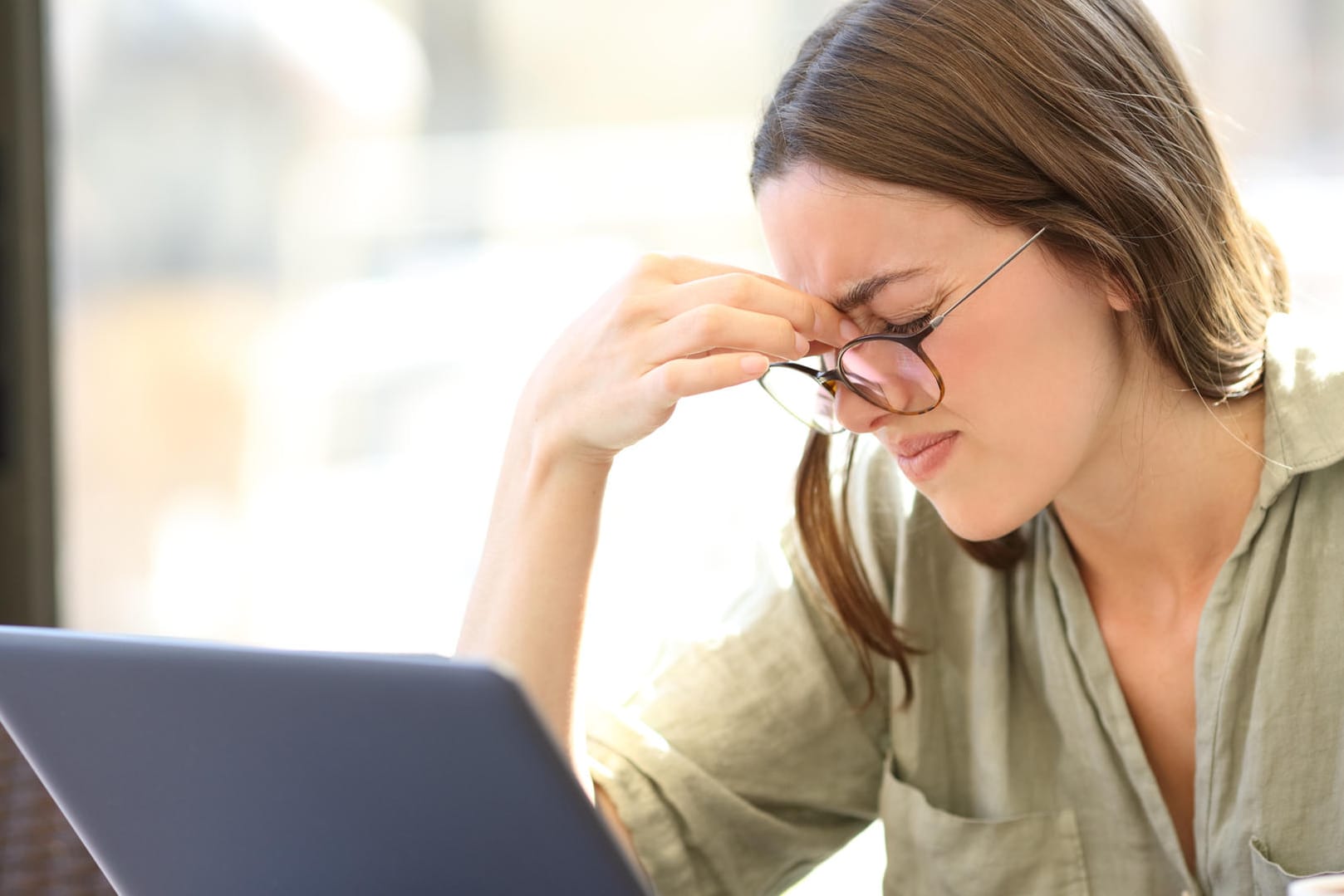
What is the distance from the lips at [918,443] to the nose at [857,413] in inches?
0.9

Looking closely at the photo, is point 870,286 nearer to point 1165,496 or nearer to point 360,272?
point 1165,496

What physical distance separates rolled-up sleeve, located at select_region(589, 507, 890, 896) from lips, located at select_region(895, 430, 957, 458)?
212 millimetres

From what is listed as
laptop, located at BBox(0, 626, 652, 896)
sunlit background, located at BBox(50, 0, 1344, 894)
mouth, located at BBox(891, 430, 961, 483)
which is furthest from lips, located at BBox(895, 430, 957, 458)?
sunlit background, located at BBox(50, 0, 1344, 894)

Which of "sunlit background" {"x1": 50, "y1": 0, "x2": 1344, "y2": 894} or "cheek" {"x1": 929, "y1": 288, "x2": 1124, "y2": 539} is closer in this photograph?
"cheek" {"x1": 929, "y1": 288, "x2": 1124, "y2": 539}

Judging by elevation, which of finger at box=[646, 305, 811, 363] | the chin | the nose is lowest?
the chin

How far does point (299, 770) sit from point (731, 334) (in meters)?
0.45

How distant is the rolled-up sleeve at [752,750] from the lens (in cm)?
112

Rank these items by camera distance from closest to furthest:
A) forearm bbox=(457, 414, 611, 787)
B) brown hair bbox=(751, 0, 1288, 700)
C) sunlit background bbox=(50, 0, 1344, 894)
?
1. brown hair bbox=(751, 0, 1288, 700)
2. forearm bbox=(457, 414, 611, 787)
3. sunlit background bbox=(50, 0, 1344, 894)

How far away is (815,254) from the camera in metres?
0.98

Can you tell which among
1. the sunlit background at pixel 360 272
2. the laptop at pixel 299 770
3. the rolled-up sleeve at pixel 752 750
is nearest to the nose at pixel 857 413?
the rolled-up sleeve at pixel 752 750

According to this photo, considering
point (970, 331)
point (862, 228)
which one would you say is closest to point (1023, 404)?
Result: point (970, 331)

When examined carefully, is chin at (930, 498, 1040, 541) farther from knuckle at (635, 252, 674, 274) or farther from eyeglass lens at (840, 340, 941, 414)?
knuckle at (635, 252, 674, 274)

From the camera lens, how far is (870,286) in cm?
96

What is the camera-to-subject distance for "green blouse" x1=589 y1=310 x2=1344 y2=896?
102cm
